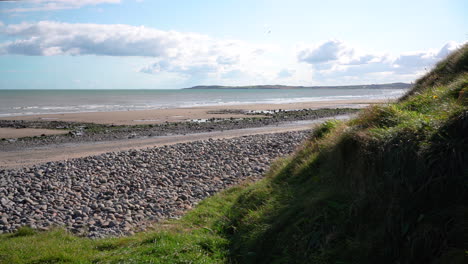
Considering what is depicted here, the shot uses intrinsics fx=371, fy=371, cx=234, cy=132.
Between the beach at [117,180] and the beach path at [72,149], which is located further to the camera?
the beach path at [72,149]

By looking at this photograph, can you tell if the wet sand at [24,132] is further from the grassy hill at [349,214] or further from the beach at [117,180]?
the grassy hill at [349,214]

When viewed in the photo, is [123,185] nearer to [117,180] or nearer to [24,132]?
→ [117,180]

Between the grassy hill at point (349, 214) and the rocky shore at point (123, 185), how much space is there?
0.88 metres

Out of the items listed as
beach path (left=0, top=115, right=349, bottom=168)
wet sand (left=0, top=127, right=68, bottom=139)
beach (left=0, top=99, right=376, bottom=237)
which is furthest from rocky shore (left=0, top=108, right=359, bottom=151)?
beach path (left=0, top=115, right=349, bottom=168)

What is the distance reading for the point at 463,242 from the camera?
3.55 m

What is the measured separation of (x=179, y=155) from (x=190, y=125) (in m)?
14.6

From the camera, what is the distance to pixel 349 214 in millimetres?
4699

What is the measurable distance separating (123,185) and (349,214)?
7.42 metres

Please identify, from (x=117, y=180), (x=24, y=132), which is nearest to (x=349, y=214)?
(x=117, y=180)

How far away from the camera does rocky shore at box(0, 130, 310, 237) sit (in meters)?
8.05

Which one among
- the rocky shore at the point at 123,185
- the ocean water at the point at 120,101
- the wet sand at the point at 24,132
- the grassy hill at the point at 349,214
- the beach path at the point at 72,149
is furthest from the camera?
the ocean water at the point at 120,101

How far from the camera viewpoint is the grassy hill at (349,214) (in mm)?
3984

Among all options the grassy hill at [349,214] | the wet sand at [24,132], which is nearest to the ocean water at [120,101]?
the grassy hill at [349,214]

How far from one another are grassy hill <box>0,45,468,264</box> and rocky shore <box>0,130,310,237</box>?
0.88 m
